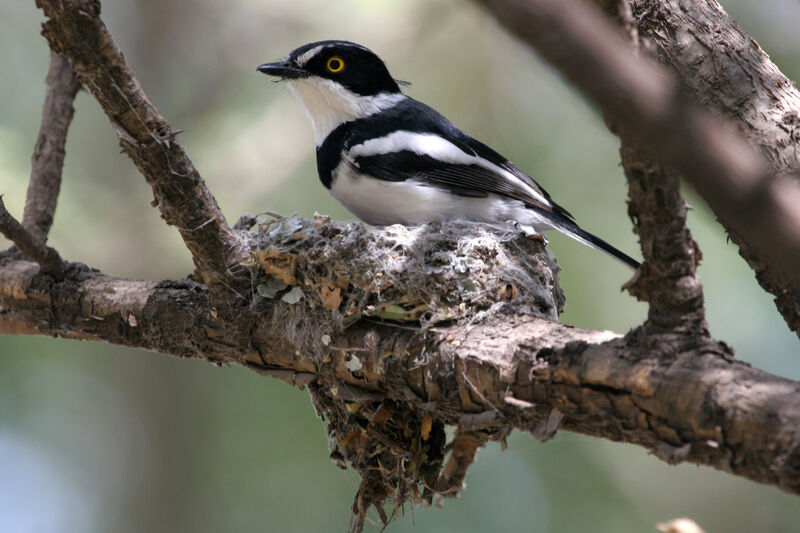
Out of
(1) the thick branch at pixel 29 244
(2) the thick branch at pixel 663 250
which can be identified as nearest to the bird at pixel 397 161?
(1) the thick branch at pixel 29 244

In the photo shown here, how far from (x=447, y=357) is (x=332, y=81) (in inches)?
78.6

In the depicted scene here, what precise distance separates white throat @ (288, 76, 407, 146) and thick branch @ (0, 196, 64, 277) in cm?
137

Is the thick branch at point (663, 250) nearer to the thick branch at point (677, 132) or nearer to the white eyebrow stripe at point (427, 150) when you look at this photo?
the thick branch at point (677, 132)

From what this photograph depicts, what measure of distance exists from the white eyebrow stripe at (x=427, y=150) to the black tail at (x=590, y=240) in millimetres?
120

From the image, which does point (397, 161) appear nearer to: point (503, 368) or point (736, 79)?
point (736, 79)

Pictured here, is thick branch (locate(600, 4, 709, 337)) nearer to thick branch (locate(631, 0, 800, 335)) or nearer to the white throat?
thick branch (locate(631, 0, 800, 335))

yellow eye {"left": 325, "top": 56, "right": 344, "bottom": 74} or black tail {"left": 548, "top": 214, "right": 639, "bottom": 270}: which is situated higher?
yellow eye {"left": 325, "top": 56, "right": 344, "bottom": 74}

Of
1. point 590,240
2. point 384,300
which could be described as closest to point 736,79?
point 590,240

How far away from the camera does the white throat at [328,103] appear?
373 centimetres

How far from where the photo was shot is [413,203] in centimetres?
335

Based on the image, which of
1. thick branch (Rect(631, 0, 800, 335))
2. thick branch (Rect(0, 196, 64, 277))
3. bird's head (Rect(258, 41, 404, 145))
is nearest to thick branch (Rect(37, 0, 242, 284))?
thick branch (Rect(0, 196, 64, 277))

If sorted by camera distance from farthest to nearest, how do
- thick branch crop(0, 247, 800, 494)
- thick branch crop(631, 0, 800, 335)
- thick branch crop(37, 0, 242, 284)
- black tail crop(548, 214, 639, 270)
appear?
black tail crop(548, 214, 639, 270) → thick branch crop(631, 0, 800, 335) → thick branch crop(37, 0, 242, 284) → thick branch crop(0, 247, 800, 494)

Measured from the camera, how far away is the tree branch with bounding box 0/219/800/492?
157 centimetres

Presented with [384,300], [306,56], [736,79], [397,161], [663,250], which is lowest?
[663,250]
